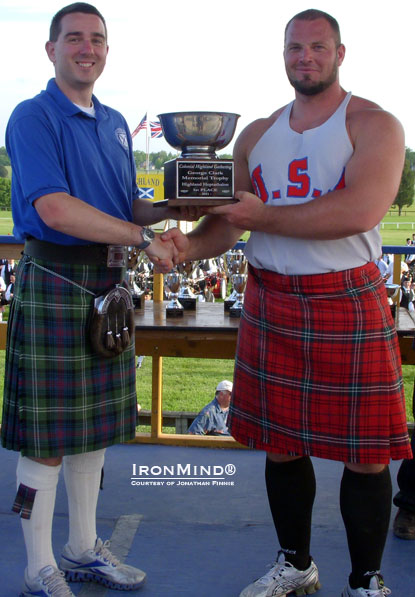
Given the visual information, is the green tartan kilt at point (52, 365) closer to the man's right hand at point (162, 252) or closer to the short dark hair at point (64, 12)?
the man's right hand at point (162, 252)

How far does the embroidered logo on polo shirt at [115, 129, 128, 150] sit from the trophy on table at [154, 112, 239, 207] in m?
0.13

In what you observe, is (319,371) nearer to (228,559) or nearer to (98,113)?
(228,559)

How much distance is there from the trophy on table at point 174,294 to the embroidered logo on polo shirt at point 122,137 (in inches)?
44.8

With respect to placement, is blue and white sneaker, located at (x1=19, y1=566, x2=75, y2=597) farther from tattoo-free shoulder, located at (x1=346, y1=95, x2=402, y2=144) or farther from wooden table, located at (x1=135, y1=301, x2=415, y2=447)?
tattoo-free shoulder, located at (x1=346, y1=95, x2=402, y2=144)

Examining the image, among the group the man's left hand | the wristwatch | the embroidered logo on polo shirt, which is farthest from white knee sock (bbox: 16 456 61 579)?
the embroidered logo on polo shirt

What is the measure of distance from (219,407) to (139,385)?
5011 mm

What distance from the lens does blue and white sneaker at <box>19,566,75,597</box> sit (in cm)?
205

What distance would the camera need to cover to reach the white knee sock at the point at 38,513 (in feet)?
6.75

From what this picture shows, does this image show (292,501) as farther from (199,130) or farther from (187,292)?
(187,292)

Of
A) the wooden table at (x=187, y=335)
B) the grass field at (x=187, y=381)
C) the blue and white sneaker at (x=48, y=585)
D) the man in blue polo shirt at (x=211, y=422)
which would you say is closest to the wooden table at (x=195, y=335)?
the wooden table at (x=187, y=335)

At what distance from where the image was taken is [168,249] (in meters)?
2.16

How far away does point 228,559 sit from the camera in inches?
94.1

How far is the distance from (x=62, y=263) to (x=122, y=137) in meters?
0.46

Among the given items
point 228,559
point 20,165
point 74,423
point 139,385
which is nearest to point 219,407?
point 228,559
